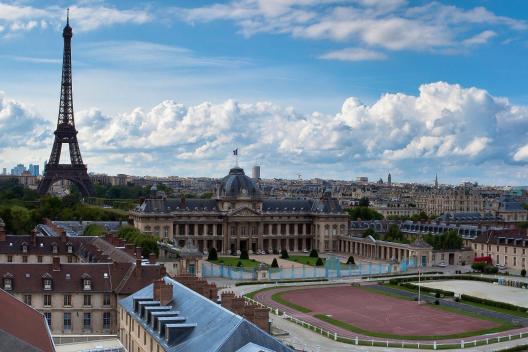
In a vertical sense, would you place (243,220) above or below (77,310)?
above

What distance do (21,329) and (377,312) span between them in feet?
153

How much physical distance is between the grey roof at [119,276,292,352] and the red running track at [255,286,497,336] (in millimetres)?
29218

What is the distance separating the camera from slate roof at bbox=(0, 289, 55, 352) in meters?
31.0

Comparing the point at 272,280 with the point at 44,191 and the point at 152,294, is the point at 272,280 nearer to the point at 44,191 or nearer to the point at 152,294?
the point at 152,294

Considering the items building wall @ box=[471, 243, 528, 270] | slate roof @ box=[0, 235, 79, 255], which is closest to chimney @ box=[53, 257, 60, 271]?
slate roof @ box=[0, 235, 79, 255]

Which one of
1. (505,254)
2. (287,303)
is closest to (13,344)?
(287,303)

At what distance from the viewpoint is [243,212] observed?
141m

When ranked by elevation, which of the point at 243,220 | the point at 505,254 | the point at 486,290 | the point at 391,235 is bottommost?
the point at 486,290

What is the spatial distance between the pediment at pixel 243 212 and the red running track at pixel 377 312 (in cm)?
4979

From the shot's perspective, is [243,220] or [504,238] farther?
[243,220]

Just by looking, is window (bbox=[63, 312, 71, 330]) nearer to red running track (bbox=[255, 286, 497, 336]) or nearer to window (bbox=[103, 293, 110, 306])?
window (bbox=[103, 293, 110, 306])

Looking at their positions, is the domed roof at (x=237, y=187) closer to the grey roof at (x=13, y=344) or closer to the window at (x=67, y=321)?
the window at (x=67, y=321)

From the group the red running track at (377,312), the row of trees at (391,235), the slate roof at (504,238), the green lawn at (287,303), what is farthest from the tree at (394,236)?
the green lawn at (287,303)

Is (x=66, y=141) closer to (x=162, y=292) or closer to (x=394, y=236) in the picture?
(x=394, y=236)
